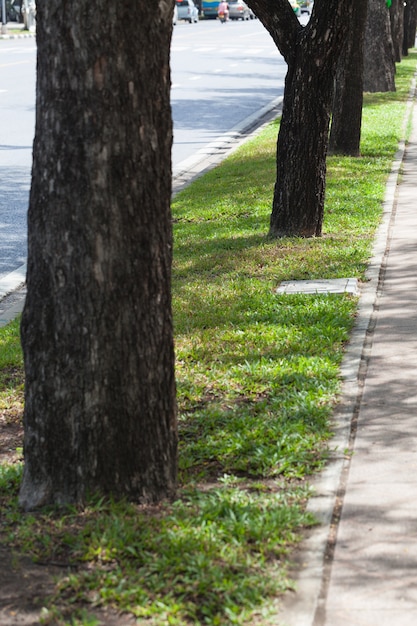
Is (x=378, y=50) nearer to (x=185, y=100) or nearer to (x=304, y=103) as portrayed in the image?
(x=185, y=100)

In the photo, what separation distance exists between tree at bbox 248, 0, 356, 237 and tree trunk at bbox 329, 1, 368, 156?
5.46 meters

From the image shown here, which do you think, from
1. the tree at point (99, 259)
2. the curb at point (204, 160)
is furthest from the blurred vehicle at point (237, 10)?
the tree at point (99, 259)

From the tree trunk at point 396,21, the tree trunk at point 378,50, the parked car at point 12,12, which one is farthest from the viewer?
the parked car at point 12,12

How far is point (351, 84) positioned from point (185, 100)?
9.45 meters

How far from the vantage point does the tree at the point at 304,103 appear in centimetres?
950

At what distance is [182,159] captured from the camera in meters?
16.3

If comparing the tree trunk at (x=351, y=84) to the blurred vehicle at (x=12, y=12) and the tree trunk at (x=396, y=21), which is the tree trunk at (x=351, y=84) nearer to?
the tree trunk at (x=396, y=21)

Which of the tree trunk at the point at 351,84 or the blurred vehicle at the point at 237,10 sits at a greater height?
the blurred vehicle at the point at 237,10

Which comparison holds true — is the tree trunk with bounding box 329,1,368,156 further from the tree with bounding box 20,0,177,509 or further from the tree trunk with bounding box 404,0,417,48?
the tree trunk with bounding box 404,0,417,48

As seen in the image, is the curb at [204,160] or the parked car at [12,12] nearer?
the curb at [204,160]

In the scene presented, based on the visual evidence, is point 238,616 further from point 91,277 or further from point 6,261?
point 6,261

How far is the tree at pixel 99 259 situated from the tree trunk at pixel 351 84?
11069mm

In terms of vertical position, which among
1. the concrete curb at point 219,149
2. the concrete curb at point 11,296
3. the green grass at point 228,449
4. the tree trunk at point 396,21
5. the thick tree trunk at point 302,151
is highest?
the tree trunk at point 396,21

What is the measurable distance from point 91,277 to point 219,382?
80.1 inches
